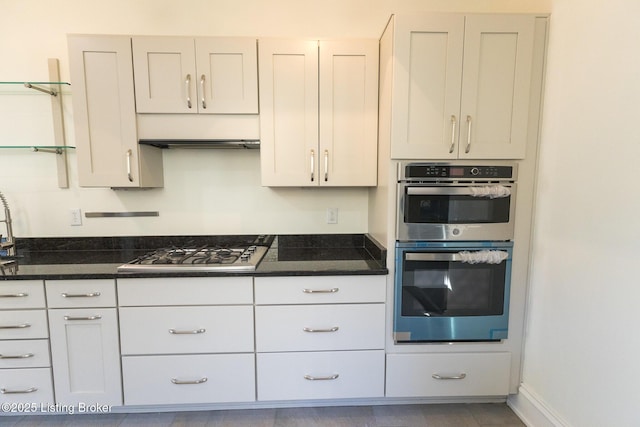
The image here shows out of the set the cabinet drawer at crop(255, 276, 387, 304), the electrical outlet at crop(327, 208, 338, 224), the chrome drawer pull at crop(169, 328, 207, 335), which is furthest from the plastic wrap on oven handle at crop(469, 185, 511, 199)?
the chrome drawer pull at crop(169, 328, 207, 335)

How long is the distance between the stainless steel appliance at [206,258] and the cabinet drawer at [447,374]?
1.02m

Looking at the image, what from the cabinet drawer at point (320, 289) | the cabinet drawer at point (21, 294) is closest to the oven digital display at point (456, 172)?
the cabinet drawer at point (320, 289)

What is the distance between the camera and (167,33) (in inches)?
76.9

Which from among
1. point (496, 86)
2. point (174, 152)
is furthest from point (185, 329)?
point (496, 86)

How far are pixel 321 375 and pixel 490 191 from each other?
139cm

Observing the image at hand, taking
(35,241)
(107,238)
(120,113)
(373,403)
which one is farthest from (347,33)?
(35,241)

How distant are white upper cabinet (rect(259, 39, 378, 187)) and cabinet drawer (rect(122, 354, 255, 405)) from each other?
1.07 meters

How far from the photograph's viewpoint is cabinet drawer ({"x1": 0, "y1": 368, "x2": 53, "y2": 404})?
5.16 ft

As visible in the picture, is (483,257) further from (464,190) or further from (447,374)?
(447,374)

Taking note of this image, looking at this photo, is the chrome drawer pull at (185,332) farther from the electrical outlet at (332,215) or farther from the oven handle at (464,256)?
the oven handle at (464,256)

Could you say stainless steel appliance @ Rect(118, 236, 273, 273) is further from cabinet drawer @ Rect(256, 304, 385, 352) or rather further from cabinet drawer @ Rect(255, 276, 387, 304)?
cabinet drawer @ Rect(256, 304, 385, 352)

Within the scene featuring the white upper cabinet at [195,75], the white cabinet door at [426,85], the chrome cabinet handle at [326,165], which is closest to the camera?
the white cabinet door at [426,85]

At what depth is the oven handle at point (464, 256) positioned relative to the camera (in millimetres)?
1585

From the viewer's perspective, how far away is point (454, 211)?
1573mm
